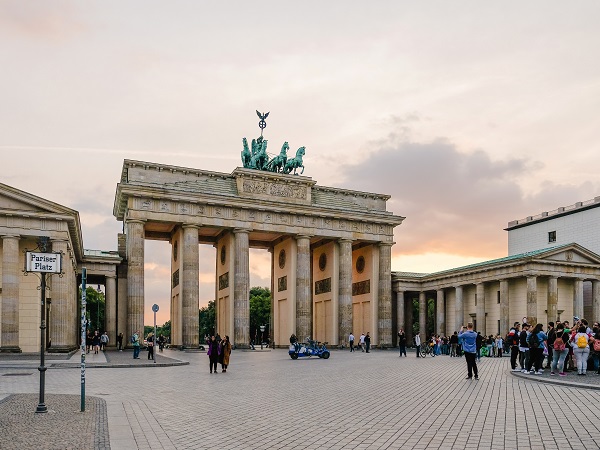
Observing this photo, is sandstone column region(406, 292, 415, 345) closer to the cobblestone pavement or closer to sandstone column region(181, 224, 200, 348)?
sandstone column region(181, 224, 200, 348)

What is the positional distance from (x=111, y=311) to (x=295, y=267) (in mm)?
18504

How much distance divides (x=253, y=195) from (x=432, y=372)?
38358 mm

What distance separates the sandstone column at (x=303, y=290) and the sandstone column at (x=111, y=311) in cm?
1747

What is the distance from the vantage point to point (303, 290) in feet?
215

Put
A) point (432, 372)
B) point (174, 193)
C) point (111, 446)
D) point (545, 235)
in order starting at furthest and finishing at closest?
1. point (545, 235)
2. point (174, 193)
3. point (432, 372)
4. point (111, 446)

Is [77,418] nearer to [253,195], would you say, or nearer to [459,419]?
[459,419]

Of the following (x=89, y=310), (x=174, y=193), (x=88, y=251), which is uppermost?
(x=174, y=193)

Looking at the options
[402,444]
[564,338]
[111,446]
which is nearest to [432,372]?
[564,338]

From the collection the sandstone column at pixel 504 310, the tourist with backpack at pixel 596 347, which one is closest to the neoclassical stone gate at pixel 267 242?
the sandstone column at pixel 504 310

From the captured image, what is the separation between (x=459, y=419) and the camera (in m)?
13.3

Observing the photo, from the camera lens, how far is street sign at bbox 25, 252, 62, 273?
48.8 feet

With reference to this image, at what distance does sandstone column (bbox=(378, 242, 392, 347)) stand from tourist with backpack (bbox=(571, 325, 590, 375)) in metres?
46.0

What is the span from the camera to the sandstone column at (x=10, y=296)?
129 ft

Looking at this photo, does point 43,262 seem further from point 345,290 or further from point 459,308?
point 459,308
